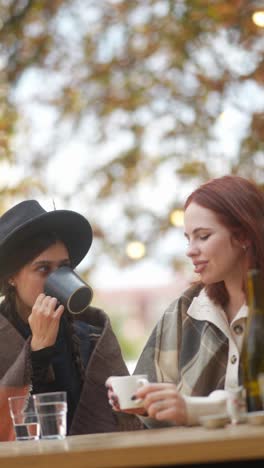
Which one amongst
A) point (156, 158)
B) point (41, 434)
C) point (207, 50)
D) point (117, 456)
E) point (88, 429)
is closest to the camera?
point (117, 456)

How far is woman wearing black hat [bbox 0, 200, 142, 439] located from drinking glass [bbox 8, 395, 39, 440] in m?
0.43

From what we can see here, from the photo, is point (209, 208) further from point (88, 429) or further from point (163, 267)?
point (163, 267)

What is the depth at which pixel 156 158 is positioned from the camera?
Result: 6.41 meters

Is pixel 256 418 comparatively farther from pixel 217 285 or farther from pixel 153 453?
pixel 217 285

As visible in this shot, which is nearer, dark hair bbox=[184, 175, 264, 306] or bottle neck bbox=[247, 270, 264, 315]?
bottle neck bbox=[247, 270, 264, 315]

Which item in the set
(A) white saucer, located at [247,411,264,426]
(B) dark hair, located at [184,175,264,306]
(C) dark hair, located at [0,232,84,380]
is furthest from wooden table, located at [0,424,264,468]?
(C) dark hair, located at [0,232,84,380]

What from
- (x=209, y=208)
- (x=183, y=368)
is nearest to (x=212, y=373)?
(x=183, y=368)

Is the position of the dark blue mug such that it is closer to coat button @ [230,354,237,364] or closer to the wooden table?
coat button @ [230,354,237,364]

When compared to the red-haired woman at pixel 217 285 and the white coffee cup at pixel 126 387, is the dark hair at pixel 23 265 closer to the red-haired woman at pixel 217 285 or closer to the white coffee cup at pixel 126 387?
the red-haired woman at pixel 217 285

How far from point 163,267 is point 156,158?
679mm

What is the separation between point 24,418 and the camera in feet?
7.04

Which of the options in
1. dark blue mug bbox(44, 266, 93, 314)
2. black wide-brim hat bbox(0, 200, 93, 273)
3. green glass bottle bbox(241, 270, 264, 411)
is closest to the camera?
green glass bottle bbox(241, 270, 264, 411)

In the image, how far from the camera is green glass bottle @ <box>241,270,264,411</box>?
2.07 m

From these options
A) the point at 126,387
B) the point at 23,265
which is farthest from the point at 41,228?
the point at 126,387
